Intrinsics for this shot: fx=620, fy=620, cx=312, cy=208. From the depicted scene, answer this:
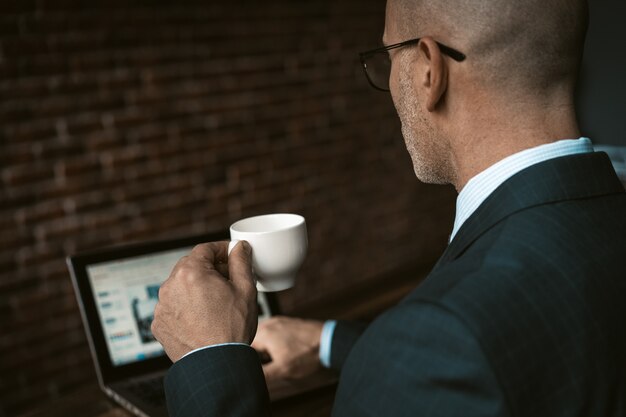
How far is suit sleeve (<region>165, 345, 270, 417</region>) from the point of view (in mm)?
838

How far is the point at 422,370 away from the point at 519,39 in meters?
0.45

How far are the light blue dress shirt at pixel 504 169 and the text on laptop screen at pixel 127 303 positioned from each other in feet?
2.54

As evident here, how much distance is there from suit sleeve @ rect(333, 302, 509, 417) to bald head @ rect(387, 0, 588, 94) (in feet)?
1.16

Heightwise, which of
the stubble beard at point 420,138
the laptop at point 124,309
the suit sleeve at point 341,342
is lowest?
the suit sleeve at point 341,342

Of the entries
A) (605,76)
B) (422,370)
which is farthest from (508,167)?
(605,76)

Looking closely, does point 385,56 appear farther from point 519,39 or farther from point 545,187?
point 545,187

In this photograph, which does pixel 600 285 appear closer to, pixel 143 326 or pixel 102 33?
pixel 143 326

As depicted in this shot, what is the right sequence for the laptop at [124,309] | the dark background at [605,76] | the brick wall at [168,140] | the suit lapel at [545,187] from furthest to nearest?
the dark background at [605,76], the brick wall at [168,140], the laptop at [124,309], the suit lapel at [545,187]

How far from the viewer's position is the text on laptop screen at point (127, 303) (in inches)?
53.1

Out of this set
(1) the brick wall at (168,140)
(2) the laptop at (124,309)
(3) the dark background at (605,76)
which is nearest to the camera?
(2) the laptop at (124,309)

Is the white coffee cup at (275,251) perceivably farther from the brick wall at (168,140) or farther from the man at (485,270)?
the brick wall at (168,140)

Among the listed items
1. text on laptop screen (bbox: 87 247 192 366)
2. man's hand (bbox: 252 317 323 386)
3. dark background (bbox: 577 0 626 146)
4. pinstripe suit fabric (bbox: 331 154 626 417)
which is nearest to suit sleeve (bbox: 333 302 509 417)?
pinstripe suit fabric (bbox: 331 154 626 417)

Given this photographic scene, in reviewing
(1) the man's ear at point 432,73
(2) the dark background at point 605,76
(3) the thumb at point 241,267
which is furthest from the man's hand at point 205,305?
(2) the dark background at point 605,76

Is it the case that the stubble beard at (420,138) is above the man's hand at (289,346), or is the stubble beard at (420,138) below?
above
